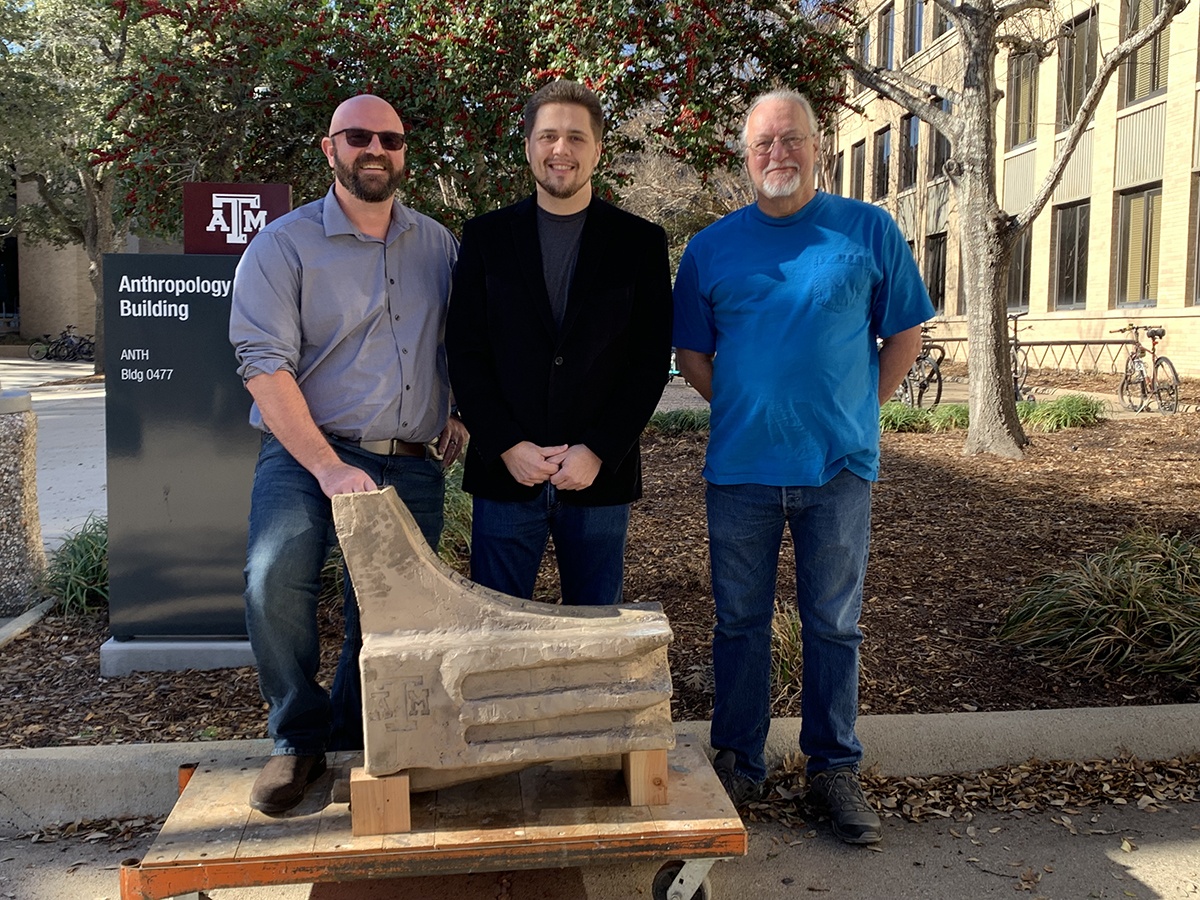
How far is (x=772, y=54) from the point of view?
8.76 metres

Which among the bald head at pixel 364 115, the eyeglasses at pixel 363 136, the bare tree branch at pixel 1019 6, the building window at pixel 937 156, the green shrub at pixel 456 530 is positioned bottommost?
the green shrub at pixel 456 530

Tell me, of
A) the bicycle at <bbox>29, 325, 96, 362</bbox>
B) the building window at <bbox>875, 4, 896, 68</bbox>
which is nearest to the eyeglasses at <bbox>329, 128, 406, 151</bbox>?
the building window at <bbox>875, 4, 896, 68</bbox>

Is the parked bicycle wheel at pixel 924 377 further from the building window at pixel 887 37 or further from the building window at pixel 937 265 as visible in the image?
the building window at pixel 887 37

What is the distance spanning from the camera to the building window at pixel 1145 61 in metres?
19.6

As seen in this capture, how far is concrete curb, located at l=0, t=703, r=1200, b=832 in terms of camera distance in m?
3.74

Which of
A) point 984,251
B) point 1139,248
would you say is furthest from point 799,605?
point 1139,248

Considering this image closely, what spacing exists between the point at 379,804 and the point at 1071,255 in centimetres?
2380

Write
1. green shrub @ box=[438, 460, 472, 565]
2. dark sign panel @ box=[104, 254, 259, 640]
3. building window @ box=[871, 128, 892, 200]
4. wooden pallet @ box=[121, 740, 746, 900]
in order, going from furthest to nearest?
1. building window @ box=[871, 128, 892, 200]
2. green shrub @ box=[438, 460, 472, 565]
3. dark sign panel @ box=[104, 254, 259, 640]
4. wooden pallet @ box=[121, 740, 746, 900]

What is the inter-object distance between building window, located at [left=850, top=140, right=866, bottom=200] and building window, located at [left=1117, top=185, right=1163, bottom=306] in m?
13.9

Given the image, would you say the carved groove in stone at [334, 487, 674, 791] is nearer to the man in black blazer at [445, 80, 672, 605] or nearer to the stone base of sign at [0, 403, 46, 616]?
the man in black blazer at [445, 80, 672, 605]

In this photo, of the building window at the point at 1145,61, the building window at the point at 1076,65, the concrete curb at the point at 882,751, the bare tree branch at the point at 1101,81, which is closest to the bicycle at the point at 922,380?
the bare tree branch at the point at 1101,81

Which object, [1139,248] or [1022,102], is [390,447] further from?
[1022,102]

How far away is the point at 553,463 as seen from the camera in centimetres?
323

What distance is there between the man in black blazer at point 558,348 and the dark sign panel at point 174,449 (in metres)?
1.83
